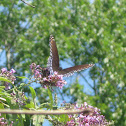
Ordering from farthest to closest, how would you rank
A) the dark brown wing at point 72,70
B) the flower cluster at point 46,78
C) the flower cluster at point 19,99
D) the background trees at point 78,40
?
the background trees at point 78,40 < the dark brown wing at point 72,70 < the flower cluster at point 46,78 < the flower cluster at point 19,99

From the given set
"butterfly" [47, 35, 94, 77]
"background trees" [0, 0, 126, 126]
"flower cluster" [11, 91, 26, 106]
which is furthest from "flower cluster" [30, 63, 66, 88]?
"background trees" [0, 0, 126, 126]

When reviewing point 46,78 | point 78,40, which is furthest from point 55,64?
point 78,40

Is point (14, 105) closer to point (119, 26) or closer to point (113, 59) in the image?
point (113, 59)

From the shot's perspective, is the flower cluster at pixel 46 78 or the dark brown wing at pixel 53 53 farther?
the dark brown wing at pixel 53 53

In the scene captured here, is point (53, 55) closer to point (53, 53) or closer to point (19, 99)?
point (53, 53)

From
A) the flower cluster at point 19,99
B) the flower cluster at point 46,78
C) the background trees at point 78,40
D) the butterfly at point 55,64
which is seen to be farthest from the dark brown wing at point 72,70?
the background trees at point 78,40

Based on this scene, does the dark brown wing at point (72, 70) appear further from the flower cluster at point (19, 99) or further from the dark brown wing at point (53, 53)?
the flower cluster at point (19, 99)

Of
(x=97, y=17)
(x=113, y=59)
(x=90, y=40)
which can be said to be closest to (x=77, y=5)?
(x=97, y=17)
